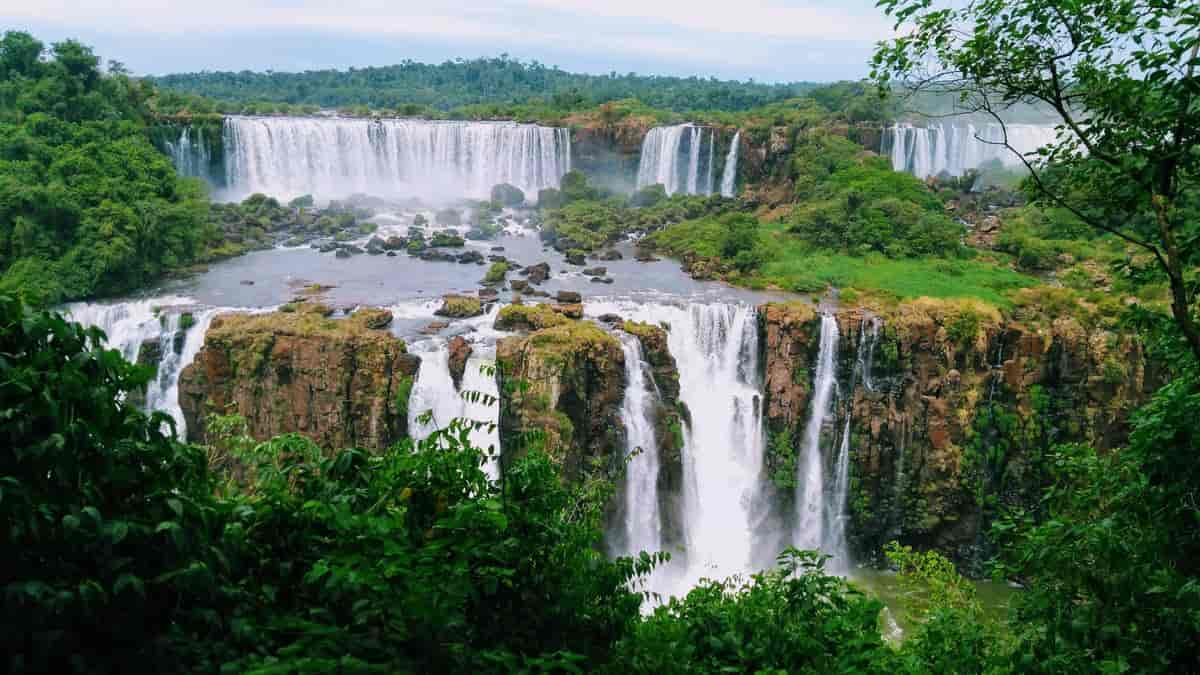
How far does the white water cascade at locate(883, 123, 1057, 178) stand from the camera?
38344mm

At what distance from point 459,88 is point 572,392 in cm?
6472

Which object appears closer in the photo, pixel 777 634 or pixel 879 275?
pixel 777 634

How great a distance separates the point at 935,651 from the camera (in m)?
7.28

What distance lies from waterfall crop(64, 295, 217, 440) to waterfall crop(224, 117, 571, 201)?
17.3 meters

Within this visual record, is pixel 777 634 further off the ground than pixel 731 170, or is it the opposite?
pixel 731 170

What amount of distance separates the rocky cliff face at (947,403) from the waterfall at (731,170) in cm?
1847

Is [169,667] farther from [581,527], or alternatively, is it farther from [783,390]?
[783,390]

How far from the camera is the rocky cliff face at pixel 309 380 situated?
57.0ft

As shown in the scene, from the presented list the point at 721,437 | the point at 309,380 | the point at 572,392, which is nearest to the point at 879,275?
the point at 721,437

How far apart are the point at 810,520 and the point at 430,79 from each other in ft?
235

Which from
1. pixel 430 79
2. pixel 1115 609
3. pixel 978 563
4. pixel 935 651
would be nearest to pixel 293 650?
pixel 1115 609

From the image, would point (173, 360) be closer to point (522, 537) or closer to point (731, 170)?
point (522, 537)

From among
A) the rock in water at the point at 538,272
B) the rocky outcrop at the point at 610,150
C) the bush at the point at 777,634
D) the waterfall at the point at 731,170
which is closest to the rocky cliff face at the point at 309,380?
the rock in water at the point at 538,272

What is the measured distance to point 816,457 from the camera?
19750 millimetres
